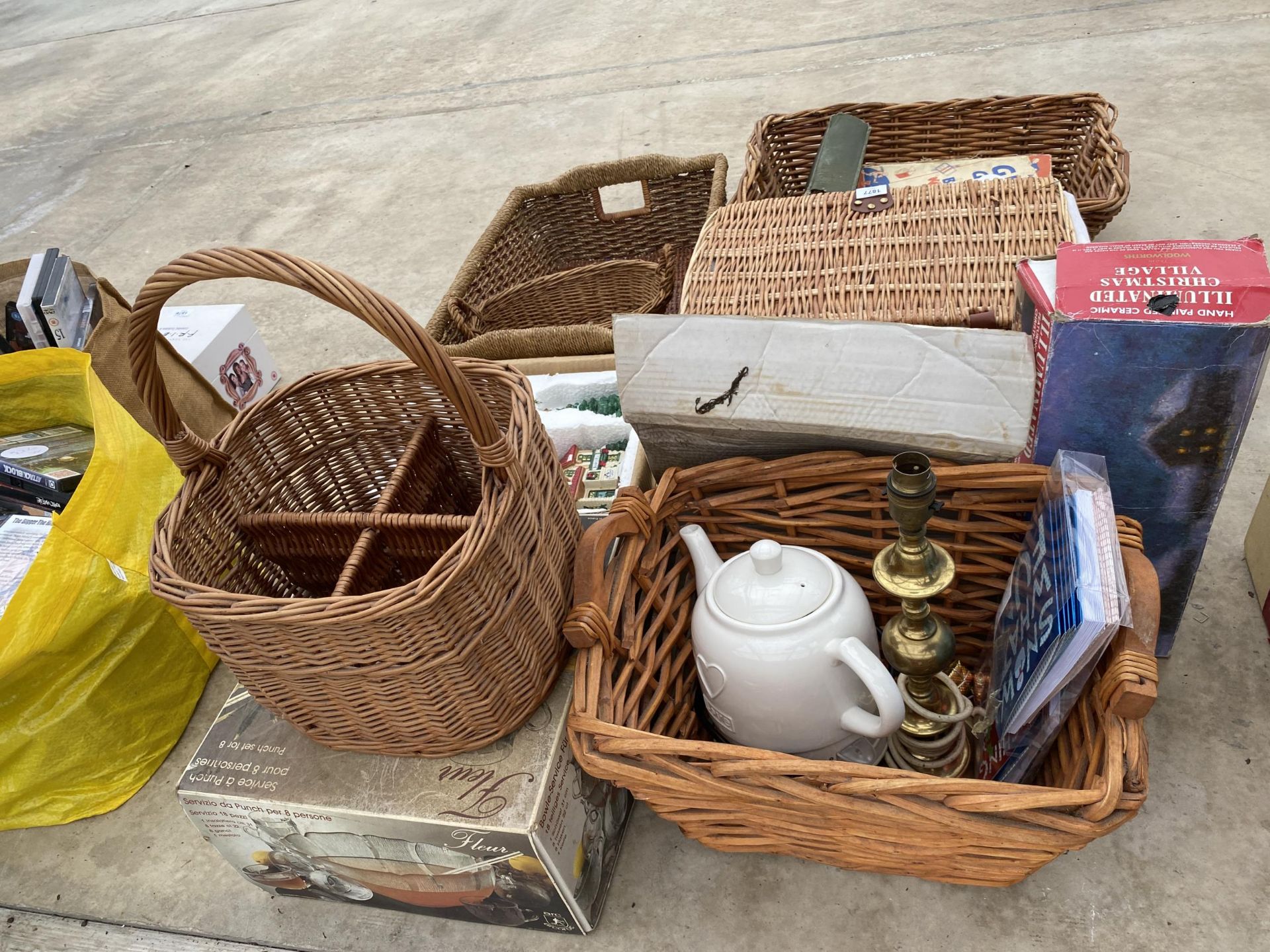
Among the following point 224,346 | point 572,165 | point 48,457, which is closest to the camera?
point 48,457

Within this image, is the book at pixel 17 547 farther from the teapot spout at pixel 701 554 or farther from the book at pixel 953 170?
the book at pixel 953 170

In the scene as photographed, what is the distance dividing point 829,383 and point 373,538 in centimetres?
49

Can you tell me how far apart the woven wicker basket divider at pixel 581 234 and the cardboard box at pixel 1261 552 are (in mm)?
930

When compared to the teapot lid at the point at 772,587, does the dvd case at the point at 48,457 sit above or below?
below

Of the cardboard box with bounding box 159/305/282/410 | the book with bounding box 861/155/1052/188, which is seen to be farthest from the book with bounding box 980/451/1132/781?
the cardboard box with bounding box 159/305/282/410

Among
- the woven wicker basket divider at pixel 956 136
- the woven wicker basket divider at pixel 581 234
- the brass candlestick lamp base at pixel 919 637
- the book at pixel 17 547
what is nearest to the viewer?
the brass candlestick lamp base at pixel 919 637

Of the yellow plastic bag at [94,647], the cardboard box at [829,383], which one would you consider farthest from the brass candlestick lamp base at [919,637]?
the yellow plastic bag at [94,647]

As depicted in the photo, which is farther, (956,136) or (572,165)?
(572,165)

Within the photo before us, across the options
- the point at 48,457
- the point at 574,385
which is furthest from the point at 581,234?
the point at 48,457

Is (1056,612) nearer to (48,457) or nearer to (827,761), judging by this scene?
(827,761)

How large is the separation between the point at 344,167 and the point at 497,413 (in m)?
2.38

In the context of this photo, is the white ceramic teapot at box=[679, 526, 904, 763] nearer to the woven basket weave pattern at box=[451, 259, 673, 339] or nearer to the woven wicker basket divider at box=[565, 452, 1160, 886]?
the woven wicker basket divider at box=[565, 452, 1160, 886]

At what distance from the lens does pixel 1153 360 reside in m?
0.76

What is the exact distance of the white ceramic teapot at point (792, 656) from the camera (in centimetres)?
79
